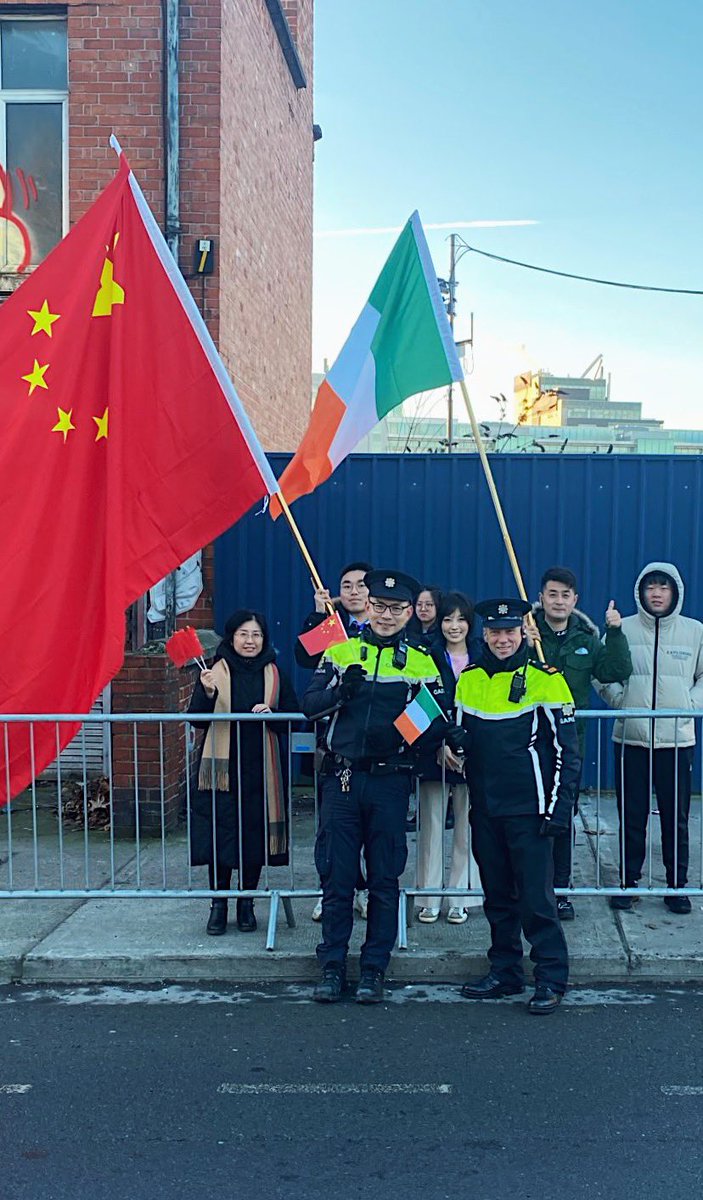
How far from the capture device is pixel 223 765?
5.69m

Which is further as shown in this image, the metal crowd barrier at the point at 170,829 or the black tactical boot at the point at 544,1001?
the metal crowd barrier at the point at 170,829

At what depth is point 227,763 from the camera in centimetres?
570

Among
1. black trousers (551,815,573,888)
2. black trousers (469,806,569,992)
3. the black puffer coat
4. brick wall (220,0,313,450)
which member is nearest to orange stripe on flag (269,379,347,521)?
the black puffer coat

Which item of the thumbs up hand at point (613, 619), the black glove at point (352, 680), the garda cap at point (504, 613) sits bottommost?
the black glove at point (352, 680)

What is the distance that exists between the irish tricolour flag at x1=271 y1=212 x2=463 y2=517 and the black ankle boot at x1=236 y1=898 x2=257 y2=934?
6.99 ft

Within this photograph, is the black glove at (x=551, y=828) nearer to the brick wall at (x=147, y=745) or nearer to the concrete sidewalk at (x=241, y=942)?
the concrete sidewalk at (x=241, y=942)

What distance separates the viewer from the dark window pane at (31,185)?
28.8 ft

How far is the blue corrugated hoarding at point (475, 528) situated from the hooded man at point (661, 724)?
2.65 metres

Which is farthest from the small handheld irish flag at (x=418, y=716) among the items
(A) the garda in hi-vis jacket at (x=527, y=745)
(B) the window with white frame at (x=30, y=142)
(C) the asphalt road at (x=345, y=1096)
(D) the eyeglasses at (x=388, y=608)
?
(B) the window with white frame at (x=30, y=142)

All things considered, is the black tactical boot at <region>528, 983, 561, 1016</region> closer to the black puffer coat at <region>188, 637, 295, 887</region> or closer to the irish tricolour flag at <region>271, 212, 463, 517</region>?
the black puffer coat at <region>188, 637, 295, 887</region>

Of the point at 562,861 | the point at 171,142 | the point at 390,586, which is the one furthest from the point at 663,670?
the point at 171,142

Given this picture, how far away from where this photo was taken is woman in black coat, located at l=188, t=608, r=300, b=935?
18.7 ft

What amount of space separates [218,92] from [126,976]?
6564 millimetres

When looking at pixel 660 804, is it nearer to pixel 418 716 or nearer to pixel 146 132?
pixel 418 716
